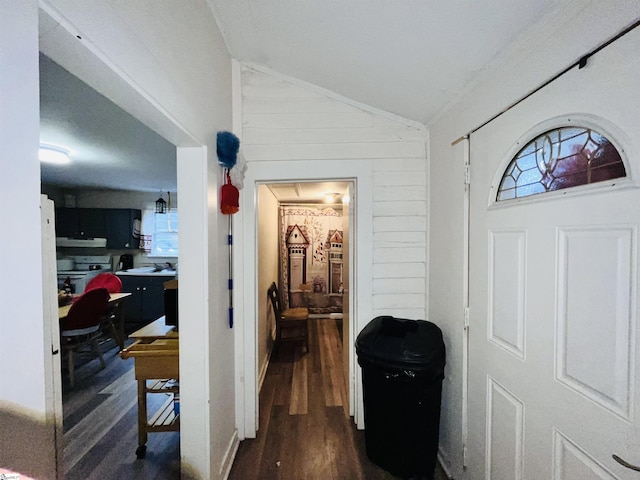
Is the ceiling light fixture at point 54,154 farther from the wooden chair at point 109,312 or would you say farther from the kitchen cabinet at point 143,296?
the kitchen cabinet at point 143,296

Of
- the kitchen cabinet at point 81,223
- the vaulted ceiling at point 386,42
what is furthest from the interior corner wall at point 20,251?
the kitchen cabinet at point 81,223

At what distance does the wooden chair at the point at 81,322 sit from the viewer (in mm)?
2766

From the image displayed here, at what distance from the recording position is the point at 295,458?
1.79 metres

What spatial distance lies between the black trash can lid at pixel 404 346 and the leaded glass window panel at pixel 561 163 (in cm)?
90

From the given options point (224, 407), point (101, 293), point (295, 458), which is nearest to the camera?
point (224, 407)

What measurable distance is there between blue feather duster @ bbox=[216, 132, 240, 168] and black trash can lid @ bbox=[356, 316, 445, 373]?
1404 millimetres

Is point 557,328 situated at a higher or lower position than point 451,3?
lower

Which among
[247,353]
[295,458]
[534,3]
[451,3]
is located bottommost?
[295,458]

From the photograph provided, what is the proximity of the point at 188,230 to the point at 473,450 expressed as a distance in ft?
6.29

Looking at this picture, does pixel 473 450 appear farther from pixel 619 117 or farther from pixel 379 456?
pixel 619 117

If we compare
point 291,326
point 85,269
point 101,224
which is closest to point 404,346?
point 291,326

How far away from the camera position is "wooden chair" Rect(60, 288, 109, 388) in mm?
2766

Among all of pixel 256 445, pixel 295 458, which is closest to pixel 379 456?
pixel 295 458

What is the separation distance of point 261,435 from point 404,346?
1.35 metres
